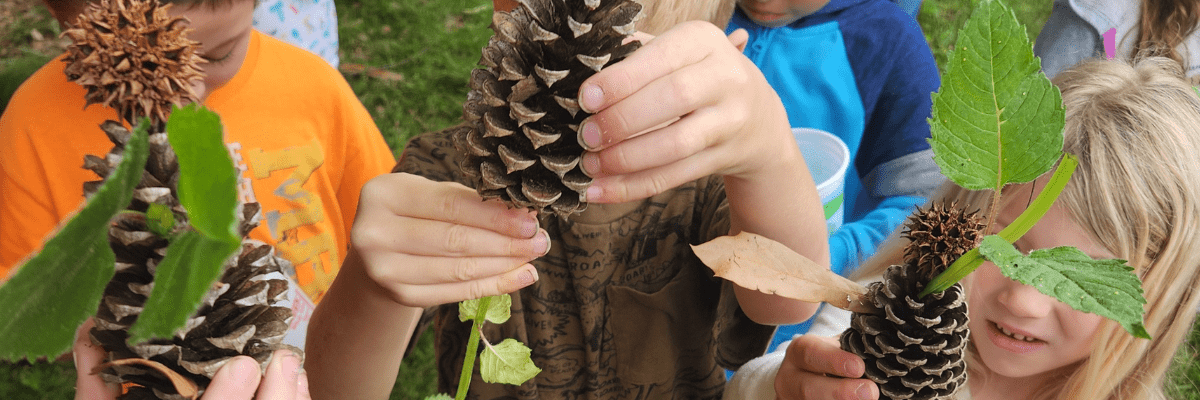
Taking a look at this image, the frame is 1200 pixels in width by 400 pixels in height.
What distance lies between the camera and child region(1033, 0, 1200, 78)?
174 cm

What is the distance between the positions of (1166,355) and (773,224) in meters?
0.67

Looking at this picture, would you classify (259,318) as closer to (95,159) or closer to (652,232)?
(95,159)

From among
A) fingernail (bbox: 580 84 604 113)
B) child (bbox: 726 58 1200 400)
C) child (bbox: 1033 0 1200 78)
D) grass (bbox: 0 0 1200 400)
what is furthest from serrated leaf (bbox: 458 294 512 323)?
grass (bbox: 0 0 1200 400)

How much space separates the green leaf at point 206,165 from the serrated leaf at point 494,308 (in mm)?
390

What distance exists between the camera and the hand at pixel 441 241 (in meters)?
0.67

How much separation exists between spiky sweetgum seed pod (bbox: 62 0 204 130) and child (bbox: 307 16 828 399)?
263mm

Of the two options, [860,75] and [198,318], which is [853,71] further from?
[198,318]

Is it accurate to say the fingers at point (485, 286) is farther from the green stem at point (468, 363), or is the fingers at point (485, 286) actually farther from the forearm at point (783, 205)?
the forearm at point (783, 205)

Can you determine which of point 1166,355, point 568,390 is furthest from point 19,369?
point 1166,355

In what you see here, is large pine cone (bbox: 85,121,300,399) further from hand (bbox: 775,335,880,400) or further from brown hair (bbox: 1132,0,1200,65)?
brown hair (bbox: 1132,0,1200,65)

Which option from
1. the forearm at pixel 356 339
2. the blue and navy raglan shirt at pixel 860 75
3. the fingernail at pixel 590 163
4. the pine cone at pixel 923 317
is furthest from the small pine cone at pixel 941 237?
the blue and navy raglan shirt at pixel 860 75

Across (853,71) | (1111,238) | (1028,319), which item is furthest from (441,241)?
(853,71)

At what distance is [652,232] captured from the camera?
43.4 inches

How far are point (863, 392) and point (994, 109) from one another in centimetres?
27
